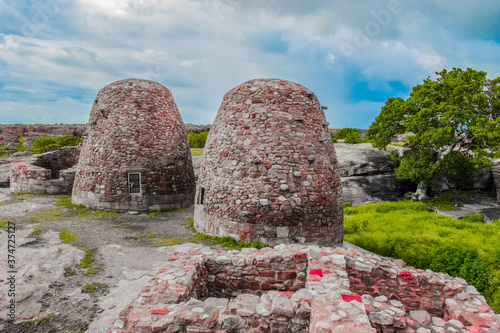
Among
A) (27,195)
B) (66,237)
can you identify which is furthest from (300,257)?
(27,195)

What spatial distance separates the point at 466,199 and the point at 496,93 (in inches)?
299

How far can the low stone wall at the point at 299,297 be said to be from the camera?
406 centimetres

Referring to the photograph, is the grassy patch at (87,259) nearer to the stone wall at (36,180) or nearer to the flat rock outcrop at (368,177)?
the stone wall at (36,180)

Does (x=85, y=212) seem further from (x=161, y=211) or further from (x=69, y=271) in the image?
(x=69, y=271)

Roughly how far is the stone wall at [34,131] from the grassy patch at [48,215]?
37.3 m

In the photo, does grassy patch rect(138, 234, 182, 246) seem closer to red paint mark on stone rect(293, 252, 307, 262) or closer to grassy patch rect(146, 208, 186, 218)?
grassy patch rect(146, 208, 186, 218)

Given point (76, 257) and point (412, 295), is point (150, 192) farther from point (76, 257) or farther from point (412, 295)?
point (412, 295)

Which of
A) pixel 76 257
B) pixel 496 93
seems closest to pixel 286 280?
pixel 76 257

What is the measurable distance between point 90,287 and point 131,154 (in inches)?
324

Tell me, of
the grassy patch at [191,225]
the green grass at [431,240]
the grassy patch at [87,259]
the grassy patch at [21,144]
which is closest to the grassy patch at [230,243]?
the grassy patch at [191,225]

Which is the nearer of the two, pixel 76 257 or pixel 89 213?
pixel 76 257

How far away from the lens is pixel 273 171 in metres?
9.43

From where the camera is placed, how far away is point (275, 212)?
368 inches

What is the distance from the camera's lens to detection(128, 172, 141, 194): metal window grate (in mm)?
14344
